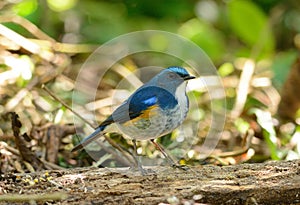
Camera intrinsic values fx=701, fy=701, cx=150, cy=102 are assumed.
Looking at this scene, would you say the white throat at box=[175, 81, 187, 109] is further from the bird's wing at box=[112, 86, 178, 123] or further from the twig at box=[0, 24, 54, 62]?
the twig at box=[0, 24, 54, 62]

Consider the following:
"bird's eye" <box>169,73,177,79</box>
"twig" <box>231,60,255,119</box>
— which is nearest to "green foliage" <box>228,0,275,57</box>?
"twig" <box>231,60,255,119</box>

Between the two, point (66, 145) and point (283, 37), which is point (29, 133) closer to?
point (66, 145)

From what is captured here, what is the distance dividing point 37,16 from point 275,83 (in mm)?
2561

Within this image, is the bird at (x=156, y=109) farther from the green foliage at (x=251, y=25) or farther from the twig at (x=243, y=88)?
the green foliage at (x=251, y=25)

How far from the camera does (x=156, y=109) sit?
4.34 meters

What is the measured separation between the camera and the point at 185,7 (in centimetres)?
849

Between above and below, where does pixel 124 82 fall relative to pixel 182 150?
above

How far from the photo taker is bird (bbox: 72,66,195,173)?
14.0 ft

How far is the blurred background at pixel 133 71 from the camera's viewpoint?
5.33 metres

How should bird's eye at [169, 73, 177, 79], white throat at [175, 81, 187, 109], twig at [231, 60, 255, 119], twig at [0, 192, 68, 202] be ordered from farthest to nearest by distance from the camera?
twig at [231, 60, 255, 119], bird's eye at [169, 73, 177, 79], white throat at [175, 81, 187, 109], twig at [0, 192, 68, 202]

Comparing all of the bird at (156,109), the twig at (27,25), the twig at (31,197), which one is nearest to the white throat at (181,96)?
the bird at (156,109)

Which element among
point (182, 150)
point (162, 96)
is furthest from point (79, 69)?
point (162, 96)

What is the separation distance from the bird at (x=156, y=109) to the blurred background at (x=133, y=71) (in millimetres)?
621

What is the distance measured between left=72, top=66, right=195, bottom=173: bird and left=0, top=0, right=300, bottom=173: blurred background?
62cm
